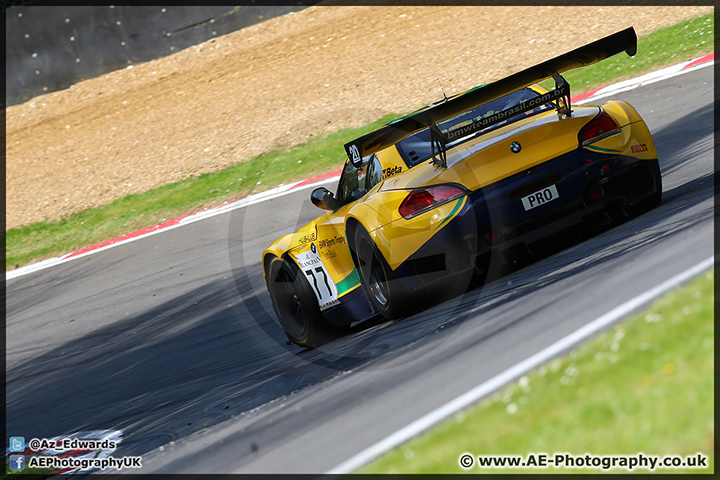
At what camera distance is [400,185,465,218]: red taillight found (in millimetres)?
5426

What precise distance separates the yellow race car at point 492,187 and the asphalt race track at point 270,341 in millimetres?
256

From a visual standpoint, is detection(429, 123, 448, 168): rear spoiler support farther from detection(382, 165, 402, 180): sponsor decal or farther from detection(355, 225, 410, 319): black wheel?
detection(355, 225, 410, 319): black wheel

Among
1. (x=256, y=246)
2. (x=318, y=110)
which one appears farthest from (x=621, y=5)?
(x=256, y=246)

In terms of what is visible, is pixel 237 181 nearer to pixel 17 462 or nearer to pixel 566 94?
pixel 17 462

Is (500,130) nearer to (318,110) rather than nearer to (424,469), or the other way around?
(424,469)

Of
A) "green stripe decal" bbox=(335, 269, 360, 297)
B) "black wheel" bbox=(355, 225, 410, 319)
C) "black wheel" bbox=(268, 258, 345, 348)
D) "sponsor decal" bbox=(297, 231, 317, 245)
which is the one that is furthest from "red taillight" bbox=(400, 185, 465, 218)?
"black wheel" bbox=(268, 258, 345, 348)

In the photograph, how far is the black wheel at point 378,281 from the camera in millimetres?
5637

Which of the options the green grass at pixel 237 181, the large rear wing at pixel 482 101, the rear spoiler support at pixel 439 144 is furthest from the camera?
the green grass at pixel 237 181

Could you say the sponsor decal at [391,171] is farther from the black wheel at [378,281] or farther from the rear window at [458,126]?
the black wheel at [378,281]

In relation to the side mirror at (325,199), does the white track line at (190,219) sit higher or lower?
lower

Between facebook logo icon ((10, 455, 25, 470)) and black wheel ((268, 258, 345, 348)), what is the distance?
7.60 ft

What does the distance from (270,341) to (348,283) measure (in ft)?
5.34

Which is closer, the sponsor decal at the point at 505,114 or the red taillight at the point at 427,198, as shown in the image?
the red taillight at the point at 427,198

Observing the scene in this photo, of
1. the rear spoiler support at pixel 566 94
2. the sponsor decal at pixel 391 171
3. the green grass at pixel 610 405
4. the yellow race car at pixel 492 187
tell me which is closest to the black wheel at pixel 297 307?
the yellow race car at pixel 492 187
